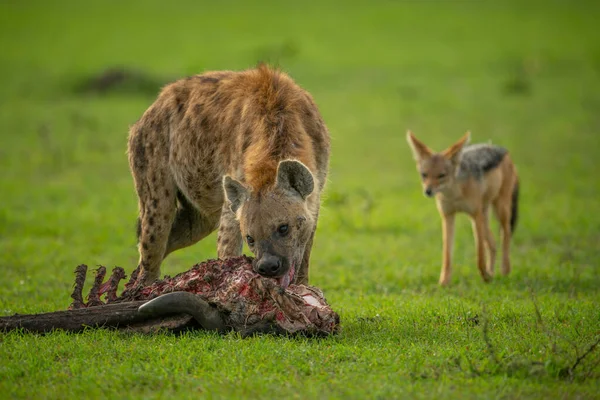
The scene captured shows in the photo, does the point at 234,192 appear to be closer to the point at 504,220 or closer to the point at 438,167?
the point at 438,167

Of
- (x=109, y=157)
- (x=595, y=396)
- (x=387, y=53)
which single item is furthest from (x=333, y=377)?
(x=387, y=53)

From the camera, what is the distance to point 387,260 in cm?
909

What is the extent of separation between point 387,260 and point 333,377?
4.56 meters

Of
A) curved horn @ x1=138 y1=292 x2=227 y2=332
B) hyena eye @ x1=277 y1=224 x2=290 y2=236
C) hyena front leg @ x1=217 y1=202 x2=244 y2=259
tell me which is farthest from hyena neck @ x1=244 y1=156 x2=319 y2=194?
curved horn @ x1=138 y1=292 x2=227 y2=332

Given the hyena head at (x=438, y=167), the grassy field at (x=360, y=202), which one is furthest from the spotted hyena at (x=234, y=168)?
the hyena head at (x=438, y=167)

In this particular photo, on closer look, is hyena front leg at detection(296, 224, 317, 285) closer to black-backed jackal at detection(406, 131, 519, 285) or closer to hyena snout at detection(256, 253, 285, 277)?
hyena snout at detection(256, 253, 285, 277)

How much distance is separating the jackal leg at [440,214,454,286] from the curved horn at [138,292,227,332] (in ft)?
10.3

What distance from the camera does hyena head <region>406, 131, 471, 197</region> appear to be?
845 cm

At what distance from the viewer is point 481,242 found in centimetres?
820

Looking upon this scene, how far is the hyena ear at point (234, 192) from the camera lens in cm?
524

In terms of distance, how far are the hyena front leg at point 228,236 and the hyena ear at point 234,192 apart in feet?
1.10

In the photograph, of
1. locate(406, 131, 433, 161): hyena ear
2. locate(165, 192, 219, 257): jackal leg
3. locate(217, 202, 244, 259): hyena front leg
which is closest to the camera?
locate(217, 202, 244, 259): hyena front leg

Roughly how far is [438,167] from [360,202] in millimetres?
4127

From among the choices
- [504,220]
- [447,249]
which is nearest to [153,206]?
[447,249]
